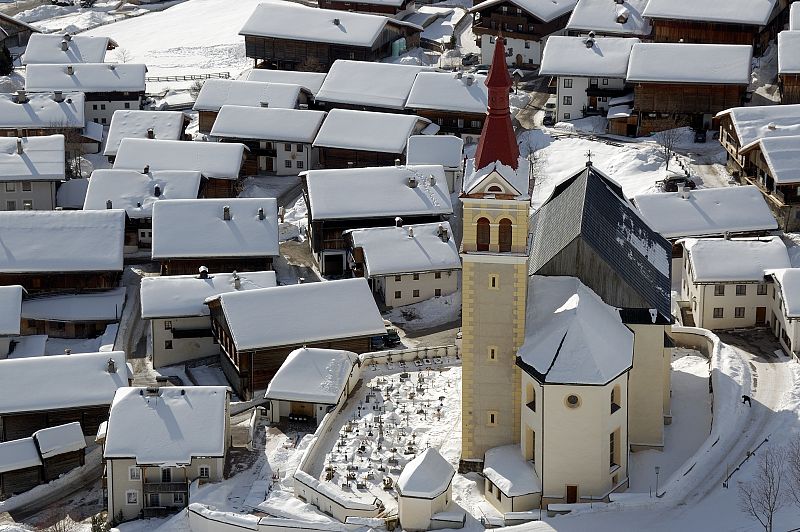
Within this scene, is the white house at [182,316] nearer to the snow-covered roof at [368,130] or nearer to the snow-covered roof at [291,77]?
the snow-covered roof at [368,130]

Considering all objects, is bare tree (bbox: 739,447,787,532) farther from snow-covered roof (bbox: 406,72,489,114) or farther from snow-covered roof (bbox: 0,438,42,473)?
snow-covered roof (bbox: 406,72,489,114)

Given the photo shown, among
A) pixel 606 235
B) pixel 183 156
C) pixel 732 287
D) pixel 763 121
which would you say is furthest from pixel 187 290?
pixel 763 121

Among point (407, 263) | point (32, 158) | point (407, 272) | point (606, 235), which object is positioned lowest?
point (407, 272)

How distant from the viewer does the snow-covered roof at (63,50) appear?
501ft

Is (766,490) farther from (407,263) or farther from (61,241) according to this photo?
(61,241)

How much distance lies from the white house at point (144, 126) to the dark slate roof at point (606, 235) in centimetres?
5353

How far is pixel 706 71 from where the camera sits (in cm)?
12850

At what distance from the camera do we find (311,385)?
287ft

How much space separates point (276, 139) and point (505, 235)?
190 feet

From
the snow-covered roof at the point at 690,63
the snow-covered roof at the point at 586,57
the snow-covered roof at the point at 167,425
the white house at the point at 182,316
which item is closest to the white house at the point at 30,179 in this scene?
the white house at the point at 182,316

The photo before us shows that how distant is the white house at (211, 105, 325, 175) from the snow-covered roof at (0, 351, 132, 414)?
1563 inches

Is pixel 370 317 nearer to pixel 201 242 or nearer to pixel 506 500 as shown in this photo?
pixel 201 242

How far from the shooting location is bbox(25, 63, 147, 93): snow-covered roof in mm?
144750

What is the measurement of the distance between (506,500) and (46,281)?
46561 mm
